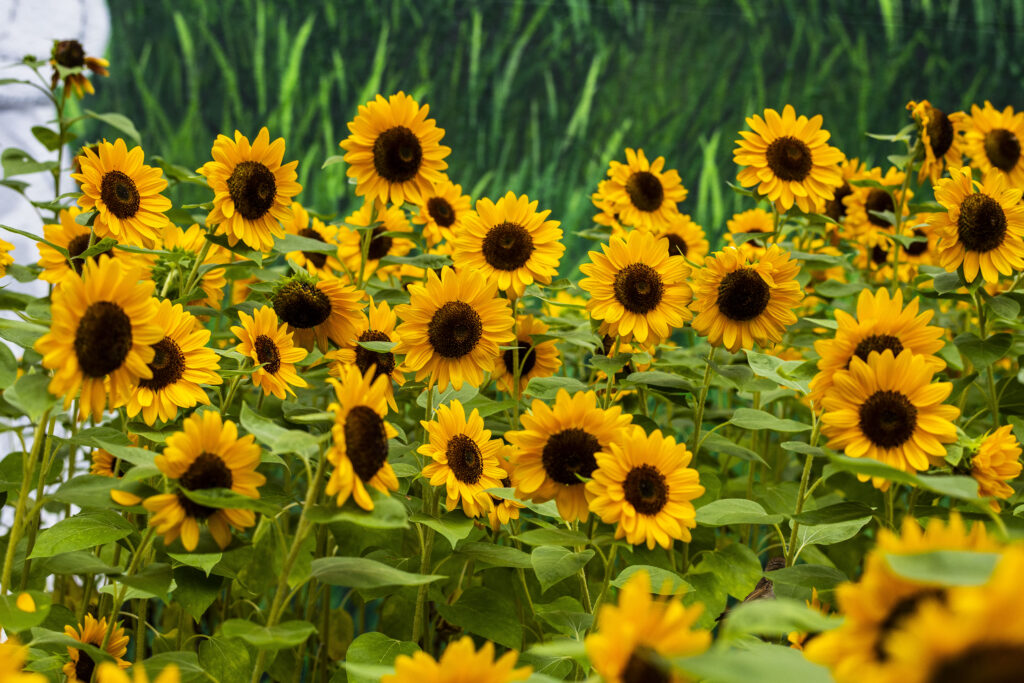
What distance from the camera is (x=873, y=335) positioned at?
1.74 feet

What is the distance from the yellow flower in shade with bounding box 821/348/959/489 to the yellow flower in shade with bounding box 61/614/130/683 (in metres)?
0.54

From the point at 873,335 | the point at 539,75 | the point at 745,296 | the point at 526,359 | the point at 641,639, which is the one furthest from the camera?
the point at 539,75

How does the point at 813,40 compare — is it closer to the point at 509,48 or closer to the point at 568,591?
the point at 509,48

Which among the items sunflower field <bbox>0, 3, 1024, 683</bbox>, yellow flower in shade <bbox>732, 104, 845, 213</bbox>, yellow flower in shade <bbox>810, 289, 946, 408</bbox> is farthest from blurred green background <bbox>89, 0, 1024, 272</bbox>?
yellow flower in shade <bbox>810, 289, 946, 408</bbox>

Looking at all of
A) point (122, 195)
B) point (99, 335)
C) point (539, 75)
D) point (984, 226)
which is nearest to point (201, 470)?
point (99, 335)

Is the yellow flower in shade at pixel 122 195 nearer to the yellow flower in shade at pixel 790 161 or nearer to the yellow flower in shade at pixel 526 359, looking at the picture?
the yellow flower in shade at pixel 526 359

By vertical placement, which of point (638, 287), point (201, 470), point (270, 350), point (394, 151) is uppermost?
point (394, 151)

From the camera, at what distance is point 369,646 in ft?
1.92

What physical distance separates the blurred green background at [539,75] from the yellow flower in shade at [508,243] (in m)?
1.22

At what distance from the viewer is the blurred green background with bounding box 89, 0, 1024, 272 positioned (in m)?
1.96

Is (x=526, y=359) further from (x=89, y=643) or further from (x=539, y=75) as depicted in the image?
(x=539, y=75)

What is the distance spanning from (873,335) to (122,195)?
60cm

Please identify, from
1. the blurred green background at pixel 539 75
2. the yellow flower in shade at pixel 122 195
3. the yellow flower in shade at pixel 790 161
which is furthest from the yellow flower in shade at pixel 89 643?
the blurred green background at pixel 539 75

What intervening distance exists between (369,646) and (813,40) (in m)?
2.04
